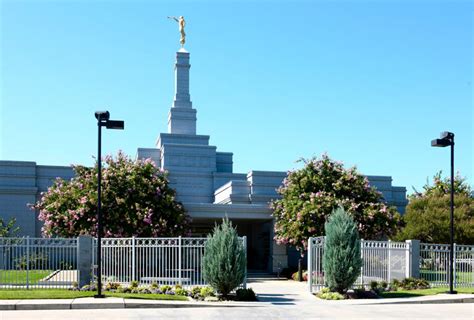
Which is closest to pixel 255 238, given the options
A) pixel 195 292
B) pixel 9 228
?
pixel 9 228

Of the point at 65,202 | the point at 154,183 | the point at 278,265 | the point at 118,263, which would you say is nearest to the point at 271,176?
the point at 278,265

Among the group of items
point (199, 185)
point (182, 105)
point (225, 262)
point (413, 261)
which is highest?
point (182, 105)

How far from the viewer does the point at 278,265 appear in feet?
112

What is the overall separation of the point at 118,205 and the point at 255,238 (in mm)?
14863

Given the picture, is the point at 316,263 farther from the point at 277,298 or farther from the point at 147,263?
the point at 147,263

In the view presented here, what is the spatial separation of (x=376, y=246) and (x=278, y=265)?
35.5 ft

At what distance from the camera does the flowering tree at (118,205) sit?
28281mm

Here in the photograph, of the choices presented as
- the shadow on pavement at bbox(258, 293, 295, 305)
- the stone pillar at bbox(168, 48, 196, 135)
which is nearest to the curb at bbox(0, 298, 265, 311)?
the shadow on pavement at bbox(258, 293, 295, 305)

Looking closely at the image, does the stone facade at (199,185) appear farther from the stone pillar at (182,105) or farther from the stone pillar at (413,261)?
the stone pillar at (413,261)

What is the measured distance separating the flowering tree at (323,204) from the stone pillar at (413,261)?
474 cm

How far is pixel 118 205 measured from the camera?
28656 mm

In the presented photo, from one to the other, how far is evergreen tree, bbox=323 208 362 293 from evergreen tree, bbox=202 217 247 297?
3.24 meters

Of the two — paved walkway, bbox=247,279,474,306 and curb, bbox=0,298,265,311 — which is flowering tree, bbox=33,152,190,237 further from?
curb, bbox=0,298,265,311

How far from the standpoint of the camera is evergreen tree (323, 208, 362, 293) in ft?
70.4
